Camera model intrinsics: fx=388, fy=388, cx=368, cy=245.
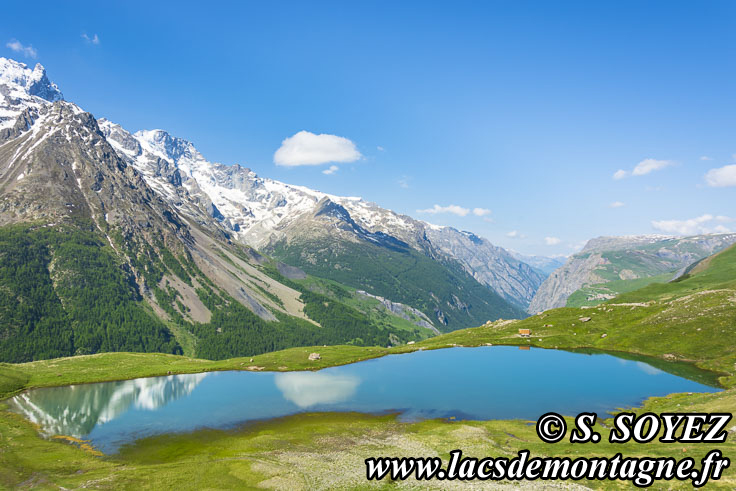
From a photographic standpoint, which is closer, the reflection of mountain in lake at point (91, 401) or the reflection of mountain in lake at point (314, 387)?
the reflection of mountain in lake at point (91, 401)

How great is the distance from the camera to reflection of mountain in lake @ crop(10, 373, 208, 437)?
3329 inches

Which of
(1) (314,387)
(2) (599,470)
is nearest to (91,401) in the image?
(1) (314,387)

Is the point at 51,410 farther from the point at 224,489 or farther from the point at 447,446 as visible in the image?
the point at 447,446

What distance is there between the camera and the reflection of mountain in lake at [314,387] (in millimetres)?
99062

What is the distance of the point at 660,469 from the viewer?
40406 mm

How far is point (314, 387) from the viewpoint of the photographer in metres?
113

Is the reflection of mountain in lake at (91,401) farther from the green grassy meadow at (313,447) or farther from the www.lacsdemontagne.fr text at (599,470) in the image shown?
the www.lacsdemontagne.fr text at (599,470)

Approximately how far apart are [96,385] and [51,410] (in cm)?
3046

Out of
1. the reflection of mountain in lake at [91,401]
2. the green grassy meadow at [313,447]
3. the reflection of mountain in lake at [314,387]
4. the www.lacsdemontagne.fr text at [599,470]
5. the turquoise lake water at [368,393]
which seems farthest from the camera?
the reflection of mountain in lake at [314,387]

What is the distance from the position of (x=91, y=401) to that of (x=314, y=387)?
58.4m

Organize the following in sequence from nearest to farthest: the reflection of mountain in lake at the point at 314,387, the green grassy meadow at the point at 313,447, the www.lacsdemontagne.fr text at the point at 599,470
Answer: the www.lacsdemontagne.fr text at the point at 599,470, the green grassy meadow at the point at 313,447, the reflection of mountain in lake at the point at 314,387

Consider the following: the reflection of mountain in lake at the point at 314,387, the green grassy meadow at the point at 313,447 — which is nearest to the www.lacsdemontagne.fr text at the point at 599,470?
the green grassy meadow at the point at 313,447

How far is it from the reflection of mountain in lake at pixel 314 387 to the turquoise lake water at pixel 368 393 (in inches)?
12.0

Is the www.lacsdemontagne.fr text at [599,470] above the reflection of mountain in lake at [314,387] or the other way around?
above
